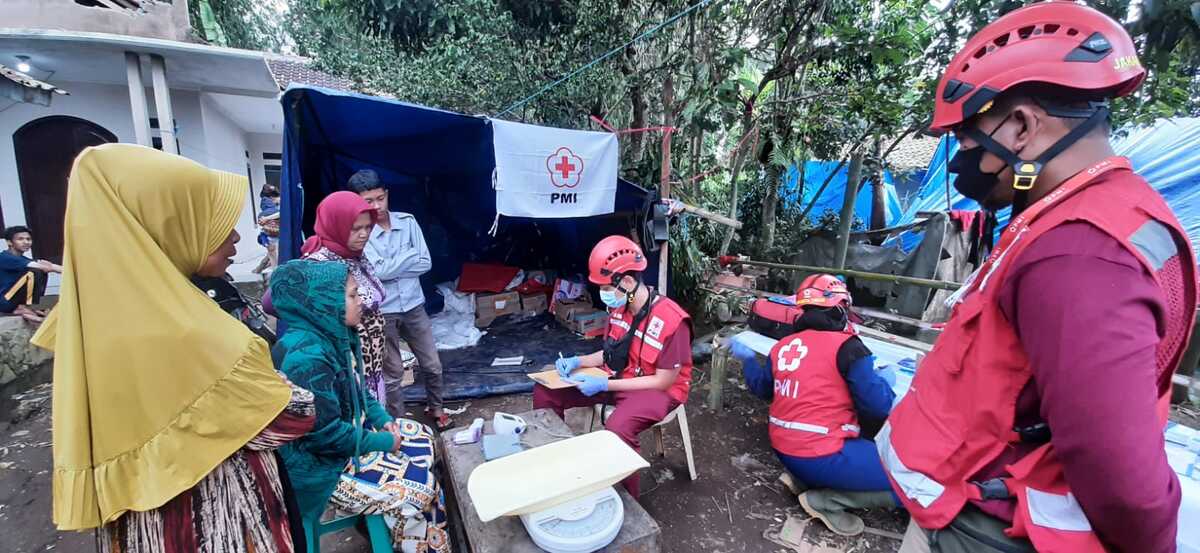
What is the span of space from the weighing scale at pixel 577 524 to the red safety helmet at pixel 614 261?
1312mm

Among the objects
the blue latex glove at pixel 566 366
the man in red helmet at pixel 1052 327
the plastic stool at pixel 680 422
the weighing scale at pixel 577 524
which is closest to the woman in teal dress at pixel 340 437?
the weighing scale at pixel 577 524

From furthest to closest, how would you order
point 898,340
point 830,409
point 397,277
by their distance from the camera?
point 898,340 → point 397,277 → point 830,409

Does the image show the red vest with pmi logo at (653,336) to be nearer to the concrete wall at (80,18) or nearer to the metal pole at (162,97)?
the metal pole at (162,97)

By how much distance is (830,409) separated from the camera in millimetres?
2467

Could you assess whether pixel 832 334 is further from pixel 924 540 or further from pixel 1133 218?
pixel 1133 218

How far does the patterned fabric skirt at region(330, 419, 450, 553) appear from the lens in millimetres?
1836

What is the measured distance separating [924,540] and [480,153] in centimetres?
412

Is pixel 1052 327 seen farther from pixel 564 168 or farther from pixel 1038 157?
pixel 564 168

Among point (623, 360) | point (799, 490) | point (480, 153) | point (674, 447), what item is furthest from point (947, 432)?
point (480, 153)

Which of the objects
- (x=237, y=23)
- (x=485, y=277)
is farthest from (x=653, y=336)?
(x=237, y=23)

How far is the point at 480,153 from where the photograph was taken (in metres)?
4.37

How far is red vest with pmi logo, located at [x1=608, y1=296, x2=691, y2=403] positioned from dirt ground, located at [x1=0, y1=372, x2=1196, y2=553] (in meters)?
0.62

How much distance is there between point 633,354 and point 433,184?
414cm

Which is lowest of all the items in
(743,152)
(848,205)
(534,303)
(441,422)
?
(441,422)
